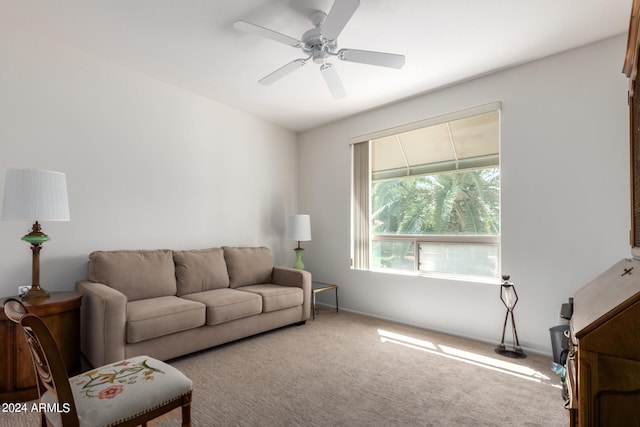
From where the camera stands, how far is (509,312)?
312 centimetres

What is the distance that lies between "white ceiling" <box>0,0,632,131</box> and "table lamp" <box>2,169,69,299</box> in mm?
1292

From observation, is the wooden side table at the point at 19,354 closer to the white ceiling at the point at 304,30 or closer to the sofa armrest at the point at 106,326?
the sofa armrest at the point at 106,326

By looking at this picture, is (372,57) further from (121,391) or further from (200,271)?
(200,271)

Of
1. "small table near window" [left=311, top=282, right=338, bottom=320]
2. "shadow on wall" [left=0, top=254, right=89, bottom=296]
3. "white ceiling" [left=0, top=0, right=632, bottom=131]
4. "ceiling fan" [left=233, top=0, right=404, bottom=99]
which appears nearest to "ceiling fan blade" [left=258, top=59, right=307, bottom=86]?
"ceiling fan" [left=233, top=0, right=404, bottom=99]

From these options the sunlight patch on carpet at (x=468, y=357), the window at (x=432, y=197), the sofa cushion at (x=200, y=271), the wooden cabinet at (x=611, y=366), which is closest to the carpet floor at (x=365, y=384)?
the sunlight patch on carpet at (x=468, y=357)

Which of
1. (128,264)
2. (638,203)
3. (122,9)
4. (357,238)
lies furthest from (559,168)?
(128,264)

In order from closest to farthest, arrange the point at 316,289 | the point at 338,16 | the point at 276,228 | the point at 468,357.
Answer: the point at 338,16 → the point at 468,357 → the point at 316,289 → the point at 276,228

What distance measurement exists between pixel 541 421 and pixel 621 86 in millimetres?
2587

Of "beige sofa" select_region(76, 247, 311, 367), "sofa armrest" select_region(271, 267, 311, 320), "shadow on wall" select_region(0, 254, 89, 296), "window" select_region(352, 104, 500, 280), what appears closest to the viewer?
"beige sofa" select_region(76, 247, 311, 367)

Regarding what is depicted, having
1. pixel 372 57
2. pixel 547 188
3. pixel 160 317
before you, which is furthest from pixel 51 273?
pixel 547 188

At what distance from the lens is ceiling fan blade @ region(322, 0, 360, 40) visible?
1.87m

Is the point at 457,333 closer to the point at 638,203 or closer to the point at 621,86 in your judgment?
the point at 638,203

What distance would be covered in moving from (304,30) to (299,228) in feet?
8.15

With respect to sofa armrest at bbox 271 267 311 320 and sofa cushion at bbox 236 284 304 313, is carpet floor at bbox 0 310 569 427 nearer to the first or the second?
sofa cushion at bbox 236 284 304 313
